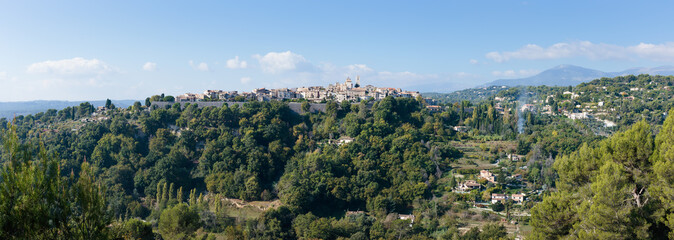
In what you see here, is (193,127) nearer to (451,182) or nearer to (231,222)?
(231,222)

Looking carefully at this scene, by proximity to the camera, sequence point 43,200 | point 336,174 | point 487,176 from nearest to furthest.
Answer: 1. point 43,200
2. point 487,176
3. point 336,174

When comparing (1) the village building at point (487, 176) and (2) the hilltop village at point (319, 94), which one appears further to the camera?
(2) the hilltop village at point (319, 94)

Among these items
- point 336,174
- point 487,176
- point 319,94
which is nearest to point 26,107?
point 319,94

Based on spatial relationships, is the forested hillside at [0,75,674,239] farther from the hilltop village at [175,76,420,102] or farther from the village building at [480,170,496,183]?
the hilltop village at [175,76,420,102]

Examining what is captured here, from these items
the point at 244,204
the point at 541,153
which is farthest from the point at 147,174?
the point at 541,153

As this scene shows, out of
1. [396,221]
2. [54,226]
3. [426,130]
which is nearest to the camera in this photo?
[54,226]

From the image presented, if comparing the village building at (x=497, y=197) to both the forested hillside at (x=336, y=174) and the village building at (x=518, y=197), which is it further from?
the village building at (x=518, y=197)

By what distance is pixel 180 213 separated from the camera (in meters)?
17.1

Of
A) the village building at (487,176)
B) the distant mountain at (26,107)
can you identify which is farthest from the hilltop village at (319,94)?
the distant mountain at (26,107)

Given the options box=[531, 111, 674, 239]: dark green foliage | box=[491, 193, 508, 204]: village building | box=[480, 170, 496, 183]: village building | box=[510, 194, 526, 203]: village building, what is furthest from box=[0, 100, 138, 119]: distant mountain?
box=[531, 111, 674, 239]: dark green foliage

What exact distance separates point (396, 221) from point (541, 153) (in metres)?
14.0

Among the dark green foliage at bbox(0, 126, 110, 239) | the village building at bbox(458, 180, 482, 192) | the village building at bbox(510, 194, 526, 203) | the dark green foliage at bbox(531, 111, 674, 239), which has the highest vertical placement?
the dark green foliage at bbox(0, 126, 110, 239)

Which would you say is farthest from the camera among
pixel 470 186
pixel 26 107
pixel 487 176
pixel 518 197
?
pixel 26 107

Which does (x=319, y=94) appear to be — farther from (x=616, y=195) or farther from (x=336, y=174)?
(x=616, y=195)
